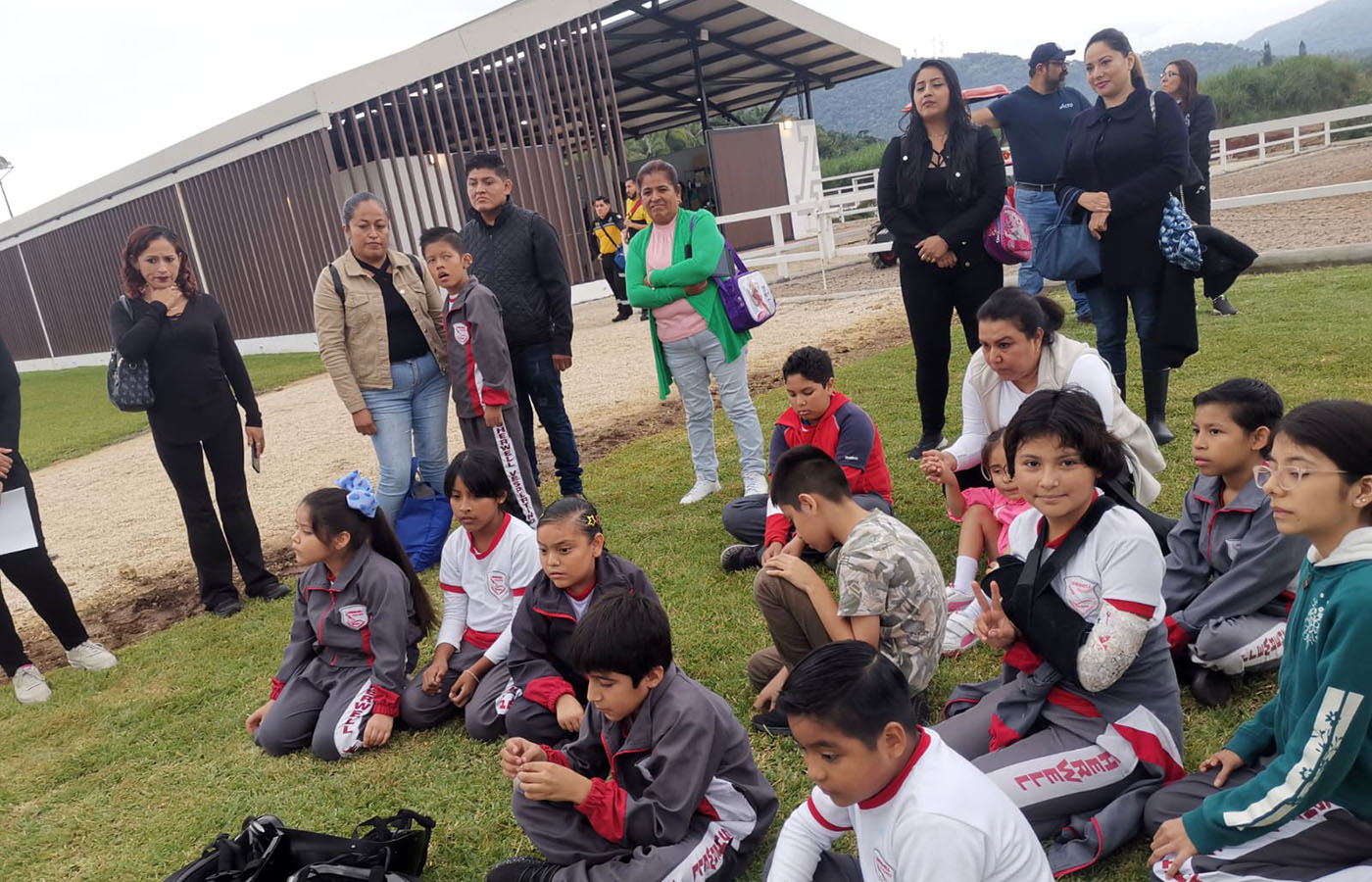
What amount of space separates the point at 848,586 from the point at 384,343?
9.65 ft

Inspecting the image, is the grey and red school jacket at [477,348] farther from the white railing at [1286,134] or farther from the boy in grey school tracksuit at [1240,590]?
the white railing at [1286,134]

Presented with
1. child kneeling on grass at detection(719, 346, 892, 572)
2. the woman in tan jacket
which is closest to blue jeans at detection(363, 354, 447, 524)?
the woman in tan jacket

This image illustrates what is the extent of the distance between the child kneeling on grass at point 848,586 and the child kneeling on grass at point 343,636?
1312 mm

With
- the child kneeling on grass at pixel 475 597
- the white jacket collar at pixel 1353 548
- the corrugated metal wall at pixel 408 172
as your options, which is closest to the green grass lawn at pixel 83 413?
the corrugated metal wall at pixel 408 172

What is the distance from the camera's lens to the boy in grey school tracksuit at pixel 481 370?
14.8 ft

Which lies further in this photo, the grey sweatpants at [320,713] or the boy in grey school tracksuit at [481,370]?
the boy in grey school tracksuit at [481,370]

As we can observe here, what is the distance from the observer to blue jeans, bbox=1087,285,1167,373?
4539 millimetres

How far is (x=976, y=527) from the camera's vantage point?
344 cm

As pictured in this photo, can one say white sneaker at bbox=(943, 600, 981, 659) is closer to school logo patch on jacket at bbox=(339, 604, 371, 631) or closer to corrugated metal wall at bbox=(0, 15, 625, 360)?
school logo patch on jacket at bbox=(339, 604, 371, 631)

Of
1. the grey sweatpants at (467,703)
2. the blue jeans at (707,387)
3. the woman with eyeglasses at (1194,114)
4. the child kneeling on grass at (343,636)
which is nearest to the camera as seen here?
the grey sweatpants at (467,703)

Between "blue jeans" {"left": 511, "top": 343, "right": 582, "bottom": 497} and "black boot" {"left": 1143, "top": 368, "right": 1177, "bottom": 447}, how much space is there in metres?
2.98

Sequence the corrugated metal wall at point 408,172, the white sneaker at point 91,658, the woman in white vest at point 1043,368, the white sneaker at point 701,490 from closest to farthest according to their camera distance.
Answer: the woman in white vest at point 1043,368 < the white sneaker at point 91,658 < the white sneaker at point 701,490 < the corrugated metal wall at point 408,172

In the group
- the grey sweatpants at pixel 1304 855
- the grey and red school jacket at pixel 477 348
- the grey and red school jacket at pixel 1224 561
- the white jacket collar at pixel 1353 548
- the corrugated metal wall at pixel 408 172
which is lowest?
the grey sweatpants at pixel 1304 855

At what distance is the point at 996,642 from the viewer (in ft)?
7.47
